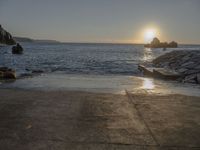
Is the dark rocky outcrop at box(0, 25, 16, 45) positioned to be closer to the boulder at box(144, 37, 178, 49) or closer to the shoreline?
the boulder at box(144, 37, 178, 49)

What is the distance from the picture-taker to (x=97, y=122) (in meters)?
4.81

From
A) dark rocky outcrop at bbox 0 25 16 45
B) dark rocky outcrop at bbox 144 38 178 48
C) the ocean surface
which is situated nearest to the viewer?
the ocean surface

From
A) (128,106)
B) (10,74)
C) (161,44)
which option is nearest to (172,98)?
(128,106)

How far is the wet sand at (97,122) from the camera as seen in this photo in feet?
12.6

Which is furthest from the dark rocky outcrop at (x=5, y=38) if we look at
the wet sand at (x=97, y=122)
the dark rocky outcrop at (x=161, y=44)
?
the wet sand at (x=97, y=122)

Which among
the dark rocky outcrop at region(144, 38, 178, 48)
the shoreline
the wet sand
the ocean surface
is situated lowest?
the ocean surface

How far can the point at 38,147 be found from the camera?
143 inches

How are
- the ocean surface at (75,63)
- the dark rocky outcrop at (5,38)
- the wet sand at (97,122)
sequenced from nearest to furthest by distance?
the wet sand at (97,122) < the ocean surface at (75,63) < the dark rocky outcrop at (5,38)

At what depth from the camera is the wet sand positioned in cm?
384

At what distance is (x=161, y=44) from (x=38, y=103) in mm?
159711

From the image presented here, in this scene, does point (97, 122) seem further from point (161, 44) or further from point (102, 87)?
point (161, 44)

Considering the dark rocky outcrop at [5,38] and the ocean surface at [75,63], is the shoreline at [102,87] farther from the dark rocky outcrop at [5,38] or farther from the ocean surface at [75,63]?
the dark rocky outcrop at [5,38]

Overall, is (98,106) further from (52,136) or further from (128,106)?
(52,136)

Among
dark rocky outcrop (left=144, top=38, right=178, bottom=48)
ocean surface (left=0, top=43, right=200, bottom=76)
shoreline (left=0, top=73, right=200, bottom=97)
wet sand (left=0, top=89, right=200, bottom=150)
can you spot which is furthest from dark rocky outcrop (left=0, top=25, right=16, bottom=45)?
wet sand (left=0, top=89, right=200, bottom=150)
